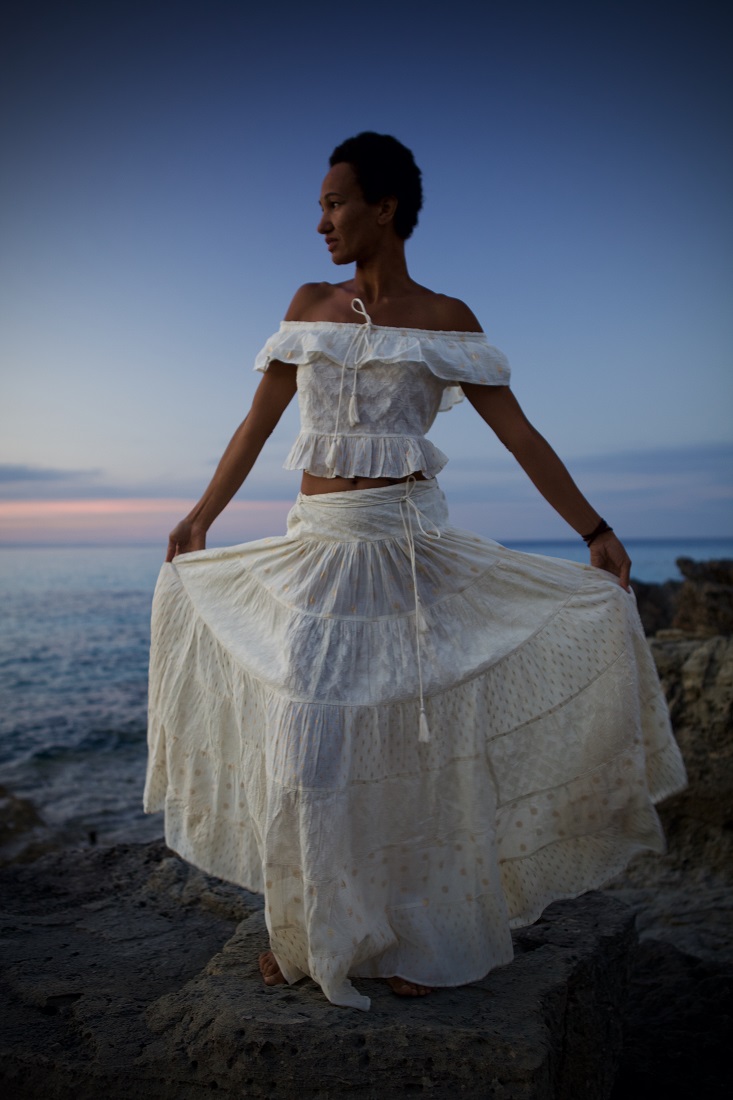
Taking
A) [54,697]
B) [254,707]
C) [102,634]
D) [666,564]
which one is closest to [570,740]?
[254,707]

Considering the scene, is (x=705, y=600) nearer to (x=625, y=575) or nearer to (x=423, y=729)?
(x=625, y=575)

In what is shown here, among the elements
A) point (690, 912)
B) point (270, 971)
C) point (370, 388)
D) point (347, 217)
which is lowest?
point (690, 912)

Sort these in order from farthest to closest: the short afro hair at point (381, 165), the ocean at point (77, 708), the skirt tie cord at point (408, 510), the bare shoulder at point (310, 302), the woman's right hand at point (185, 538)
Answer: the ocean at point (77, 708) → the woman's right hand at point (185, 538) → the bare shoulder at point (310, 302) → the short afro hair at point (381, 165) → the skirt tie cord at point (408, 510)

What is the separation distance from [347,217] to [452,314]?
1.41 ft

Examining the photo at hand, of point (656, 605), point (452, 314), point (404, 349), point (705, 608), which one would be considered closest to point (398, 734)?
point (404, 349)

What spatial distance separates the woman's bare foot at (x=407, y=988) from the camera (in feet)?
7.79

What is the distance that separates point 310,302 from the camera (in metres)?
2.83

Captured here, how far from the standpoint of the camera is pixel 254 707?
8.59 feet

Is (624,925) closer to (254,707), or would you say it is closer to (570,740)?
(570,740)

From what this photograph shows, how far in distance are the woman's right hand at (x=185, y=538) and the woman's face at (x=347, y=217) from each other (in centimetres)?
98

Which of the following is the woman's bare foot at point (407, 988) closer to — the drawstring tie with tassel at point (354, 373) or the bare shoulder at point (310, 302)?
the drawstring tie with tassel at point (354, 373)

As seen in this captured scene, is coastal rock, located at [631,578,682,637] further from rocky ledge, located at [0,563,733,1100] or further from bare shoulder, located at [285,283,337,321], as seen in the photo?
bare shoulder, located at [285,283,337,321]

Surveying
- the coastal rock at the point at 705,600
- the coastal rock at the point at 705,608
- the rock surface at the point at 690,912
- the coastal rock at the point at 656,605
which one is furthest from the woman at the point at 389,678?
the coastal rock at the point at 656,605

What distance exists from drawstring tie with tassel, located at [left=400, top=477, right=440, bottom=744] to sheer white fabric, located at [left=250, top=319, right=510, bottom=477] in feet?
0.28
